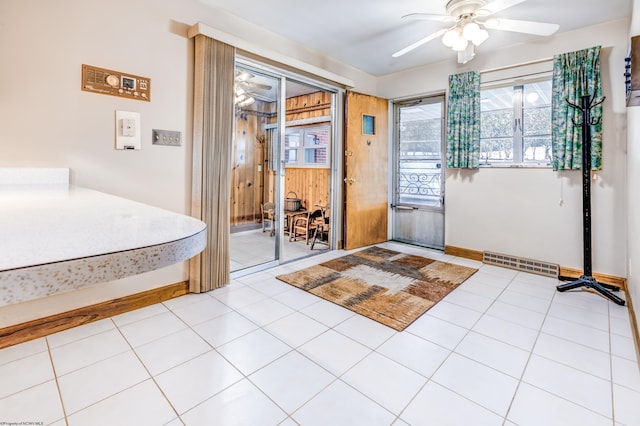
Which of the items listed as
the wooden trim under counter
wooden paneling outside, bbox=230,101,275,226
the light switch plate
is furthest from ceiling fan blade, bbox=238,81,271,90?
the wooden trim under counter

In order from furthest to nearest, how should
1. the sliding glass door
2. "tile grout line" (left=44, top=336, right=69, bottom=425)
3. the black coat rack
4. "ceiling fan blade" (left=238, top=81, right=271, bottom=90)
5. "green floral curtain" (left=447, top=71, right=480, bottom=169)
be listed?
the sliding glass door < "ceiling fan blade" (left=238, top=81, right=271, bottom=90) < "green floral curtain" (left=447, top=71, right=480, bottom=169) < the black coat rack < "tile grout line" (left=44, top=336, right=69, bottom=425)

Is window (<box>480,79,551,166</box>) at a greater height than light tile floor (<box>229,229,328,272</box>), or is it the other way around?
window (<box>480,79,551,166</box>)

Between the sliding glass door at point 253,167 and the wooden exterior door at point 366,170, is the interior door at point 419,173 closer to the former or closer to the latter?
the wooden exterior door at point 366,170

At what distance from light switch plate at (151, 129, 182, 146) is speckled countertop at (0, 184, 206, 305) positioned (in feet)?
6.89

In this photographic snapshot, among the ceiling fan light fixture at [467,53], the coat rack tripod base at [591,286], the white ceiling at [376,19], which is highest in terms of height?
the white ceiling at [376,19]

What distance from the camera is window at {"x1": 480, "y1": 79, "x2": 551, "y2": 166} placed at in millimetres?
3525

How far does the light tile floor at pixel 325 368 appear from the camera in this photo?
147 centimetres

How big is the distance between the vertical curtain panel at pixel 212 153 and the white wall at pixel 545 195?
9.23 feet

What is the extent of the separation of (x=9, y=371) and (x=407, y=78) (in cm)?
493

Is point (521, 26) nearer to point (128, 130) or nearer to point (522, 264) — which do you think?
point (522, 264)

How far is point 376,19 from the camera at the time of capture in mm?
3059

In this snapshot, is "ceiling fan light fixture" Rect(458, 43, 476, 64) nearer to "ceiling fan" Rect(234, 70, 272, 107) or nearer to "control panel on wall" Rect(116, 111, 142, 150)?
"ceiling fan" Rect(234, 70, 272, 107)

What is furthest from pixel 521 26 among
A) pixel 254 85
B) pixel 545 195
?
pixel 254 85

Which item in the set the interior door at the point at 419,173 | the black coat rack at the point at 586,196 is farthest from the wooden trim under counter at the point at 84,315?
the black coat rack at the point at 586,196
